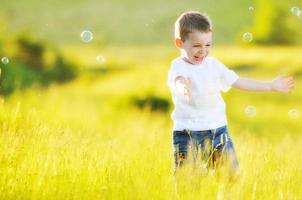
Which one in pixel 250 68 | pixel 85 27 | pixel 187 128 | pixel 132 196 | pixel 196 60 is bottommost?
pixel 132 196

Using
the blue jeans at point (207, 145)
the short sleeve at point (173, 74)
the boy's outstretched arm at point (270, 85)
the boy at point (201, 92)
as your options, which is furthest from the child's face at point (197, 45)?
the blue jeans at point (207, 145)

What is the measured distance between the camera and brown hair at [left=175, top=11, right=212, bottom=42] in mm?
5238

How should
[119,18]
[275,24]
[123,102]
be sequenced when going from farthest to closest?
[275,24], [119,18], [123,102]

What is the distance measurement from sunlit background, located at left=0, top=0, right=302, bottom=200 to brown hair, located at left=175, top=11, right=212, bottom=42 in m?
0.97

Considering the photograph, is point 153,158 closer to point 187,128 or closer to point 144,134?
point 187,128

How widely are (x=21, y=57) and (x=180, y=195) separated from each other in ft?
86.9

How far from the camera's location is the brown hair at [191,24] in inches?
206

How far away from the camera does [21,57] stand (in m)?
30.6

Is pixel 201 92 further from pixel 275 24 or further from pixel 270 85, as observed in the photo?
pixel 275 24

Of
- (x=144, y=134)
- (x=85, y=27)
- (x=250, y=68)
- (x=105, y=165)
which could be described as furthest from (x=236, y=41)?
(x=105, y=165)

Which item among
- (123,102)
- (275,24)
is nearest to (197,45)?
(123,102)

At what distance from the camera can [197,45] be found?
524cm

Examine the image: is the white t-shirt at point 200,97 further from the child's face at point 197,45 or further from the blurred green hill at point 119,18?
the blurred green hill at point 119,18

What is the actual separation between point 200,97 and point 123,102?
572 inches
